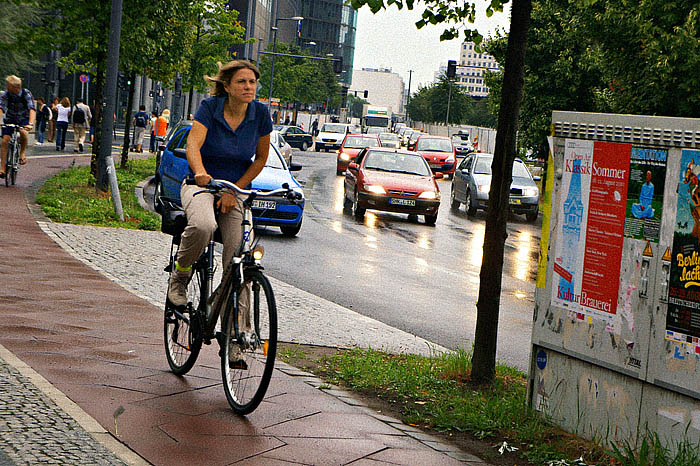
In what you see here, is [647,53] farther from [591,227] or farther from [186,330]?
[186,330]

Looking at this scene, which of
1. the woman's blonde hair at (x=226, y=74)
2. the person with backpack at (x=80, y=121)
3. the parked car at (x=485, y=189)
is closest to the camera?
the woman's blonde hair at (x=226, y=74)

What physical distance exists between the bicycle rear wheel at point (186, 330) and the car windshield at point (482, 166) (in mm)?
20241

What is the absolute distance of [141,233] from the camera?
13695 mm

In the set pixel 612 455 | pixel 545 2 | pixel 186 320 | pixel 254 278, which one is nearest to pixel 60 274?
pixel 186 320

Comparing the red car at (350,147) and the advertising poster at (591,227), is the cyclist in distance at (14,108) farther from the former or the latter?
the red car at (350,147)

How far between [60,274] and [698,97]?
47.5 ft

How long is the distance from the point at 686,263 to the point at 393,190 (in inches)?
653

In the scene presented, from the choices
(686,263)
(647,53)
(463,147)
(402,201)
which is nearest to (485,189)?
(402,201)

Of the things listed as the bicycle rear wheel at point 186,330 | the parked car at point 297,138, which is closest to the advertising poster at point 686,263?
the bicycle rear wheel at point 186,330

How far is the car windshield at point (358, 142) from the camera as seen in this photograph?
1551 inches

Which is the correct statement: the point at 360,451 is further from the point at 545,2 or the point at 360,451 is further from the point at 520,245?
the point at 545,2

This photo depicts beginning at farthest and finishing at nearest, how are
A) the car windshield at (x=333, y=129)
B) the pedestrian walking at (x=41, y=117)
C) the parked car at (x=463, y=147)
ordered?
the car windshield at (x=333, y=129) < the parked car at (x=463, y=147) < the pedestrian walking at (x=41, y=117)

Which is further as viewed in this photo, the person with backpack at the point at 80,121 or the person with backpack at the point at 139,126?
the person with backpack at the point at 139,126

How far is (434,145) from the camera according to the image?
4319cm
